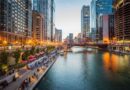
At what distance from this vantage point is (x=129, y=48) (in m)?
165

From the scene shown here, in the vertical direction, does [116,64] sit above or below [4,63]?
below

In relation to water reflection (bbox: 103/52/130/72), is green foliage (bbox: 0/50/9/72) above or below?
above

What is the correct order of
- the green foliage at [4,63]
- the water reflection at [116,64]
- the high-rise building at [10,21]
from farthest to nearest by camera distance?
the high-rise building at [10,21]
the water reflection at [116,64]
the green foliage at [4,63]

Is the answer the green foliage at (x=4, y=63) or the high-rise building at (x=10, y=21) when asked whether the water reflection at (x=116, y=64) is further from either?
the high-rise building at (x=10, y=21)

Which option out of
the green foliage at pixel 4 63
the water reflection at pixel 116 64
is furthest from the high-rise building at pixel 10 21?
the green foliage at pixel 4 63

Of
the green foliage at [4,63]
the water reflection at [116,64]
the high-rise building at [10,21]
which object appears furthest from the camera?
the high-rise building at [10,21]

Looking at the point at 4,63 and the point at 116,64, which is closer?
the point at 4,63

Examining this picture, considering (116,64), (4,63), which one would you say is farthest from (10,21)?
(4,63)

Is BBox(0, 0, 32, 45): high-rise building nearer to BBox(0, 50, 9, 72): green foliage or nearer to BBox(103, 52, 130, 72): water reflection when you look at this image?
BBox(103, 52, 130, 72): water reflection

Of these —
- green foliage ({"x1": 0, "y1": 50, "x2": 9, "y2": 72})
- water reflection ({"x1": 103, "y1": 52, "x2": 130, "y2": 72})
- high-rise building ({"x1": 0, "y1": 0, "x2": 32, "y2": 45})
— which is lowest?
water reflection ({"x1": 103, "y1": 52, "x2": 130, "y2": 72})

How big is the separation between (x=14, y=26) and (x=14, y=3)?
24.2 m

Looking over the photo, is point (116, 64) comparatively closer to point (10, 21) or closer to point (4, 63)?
point (4, 63)

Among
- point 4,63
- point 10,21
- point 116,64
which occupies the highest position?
point 10,21

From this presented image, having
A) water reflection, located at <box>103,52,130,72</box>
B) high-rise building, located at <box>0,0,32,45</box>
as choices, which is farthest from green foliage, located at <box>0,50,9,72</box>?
high-rise building, located at <box>0,0,32,45</box>
